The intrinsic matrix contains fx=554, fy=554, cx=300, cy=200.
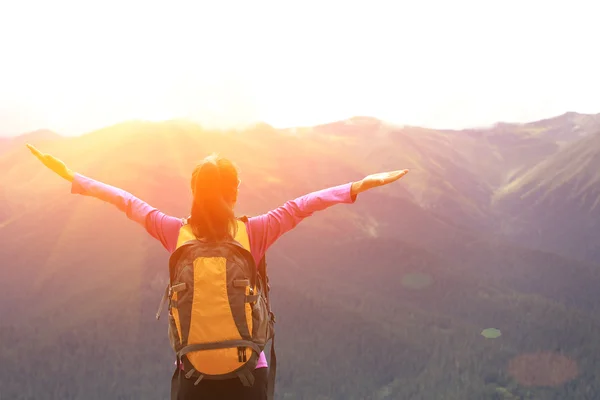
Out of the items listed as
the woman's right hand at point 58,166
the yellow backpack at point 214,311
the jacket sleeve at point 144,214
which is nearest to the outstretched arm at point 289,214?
the yellow backpack at point 214,311

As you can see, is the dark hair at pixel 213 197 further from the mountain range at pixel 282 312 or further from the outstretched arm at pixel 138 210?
the mountain range at pixel 282 312

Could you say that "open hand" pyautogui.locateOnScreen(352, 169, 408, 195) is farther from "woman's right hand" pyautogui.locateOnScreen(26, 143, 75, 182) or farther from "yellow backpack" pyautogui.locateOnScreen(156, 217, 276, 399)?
"woman's right hand" pyautogui.locateOnScreen(26, 143, 75, 182)

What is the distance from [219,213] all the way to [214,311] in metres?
0.87

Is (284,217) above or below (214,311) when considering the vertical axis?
above

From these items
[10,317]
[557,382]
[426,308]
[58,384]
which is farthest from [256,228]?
[426,308]

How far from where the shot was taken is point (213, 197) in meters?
4.85

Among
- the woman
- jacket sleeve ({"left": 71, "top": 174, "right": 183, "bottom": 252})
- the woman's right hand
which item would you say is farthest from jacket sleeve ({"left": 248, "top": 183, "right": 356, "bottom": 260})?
the woman's right hand

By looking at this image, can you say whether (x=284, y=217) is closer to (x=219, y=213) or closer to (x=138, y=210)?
(x=219, y=213)

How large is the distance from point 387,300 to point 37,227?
337 ft

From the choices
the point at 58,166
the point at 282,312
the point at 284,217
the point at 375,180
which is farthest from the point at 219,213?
the point at 282,312

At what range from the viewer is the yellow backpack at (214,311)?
15.7 ft

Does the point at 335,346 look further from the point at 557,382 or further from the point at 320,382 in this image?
the point at 557,382

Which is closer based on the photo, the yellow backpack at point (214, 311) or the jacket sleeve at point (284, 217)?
the yellow backpack at point (214, 311)

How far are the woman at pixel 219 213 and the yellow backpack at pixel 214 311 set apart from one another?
0.11 m
